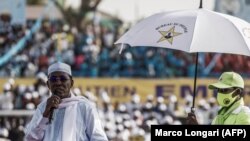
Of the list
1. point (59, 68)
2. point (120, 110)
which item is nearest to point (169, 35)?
point (59, 68)

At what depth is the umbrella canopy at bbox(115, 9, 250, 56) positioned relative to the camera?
255 inches

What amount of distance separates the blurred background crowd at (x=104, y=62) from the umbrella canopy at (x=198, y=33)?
34.9 ft

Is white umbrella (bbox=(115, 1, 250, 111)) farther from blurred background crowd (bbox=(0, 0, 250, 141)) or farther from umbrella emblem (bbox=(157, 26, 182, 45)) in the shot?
blurred background crowd (bbox=(0, 0, 250, 141))

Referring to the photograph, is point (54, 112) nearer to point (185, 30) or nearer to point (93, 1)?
point (185, 30)

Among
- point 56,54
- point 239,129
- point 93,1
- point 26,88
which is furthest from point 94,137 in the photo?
point 93,1

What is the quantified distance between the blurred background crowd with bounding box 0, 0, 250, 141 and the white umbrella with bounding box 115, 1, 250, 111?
34.9 ft

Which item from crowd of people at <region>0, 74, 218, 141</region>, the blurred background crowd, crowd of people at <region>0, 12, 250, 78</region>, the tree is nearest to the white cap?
crowd of people at <region>0, 74, 218, 141</region>

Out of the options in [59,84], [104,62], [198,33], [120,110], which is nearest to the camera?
[59,84]

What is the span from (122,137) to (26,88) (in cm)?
239

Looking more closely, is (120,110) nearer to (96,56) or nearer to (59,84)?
(96,56)

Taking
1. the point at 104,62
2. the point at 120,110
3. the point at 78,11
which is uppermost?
the point at 78,11

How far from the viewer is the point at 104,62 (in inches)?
741

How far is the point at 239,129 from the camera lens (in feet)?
17.6

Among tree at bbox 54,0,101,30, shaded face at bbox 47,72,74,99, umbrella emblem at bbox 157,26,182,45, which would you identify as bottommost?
shaded face at bbox 47,72,74,99
